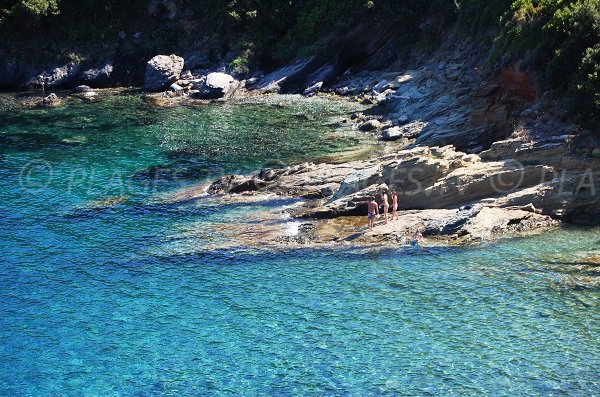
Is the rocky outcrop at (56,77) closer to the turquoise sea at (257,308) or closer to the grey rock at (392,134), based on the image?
the turquoise sea at (257,308)

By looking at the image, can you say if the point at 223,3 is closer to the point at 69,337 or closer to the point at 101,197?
the point at 101,197

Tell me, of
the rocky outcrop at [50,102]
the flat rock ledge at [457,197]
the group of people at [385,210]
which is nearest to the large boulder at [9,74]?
the rocky outcrop at [50,102]

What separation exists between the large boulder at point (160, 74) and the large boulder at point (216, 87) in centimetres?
494

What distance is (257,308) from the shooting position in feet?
102

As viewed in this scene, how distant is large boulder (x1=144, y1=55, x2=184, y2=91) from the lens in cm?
8000

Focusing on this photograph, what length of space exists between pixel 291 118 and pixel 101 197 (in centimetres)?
2361

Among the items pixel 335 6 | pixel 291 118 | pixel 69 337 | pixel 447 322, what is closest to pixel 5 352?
pixel 69 337

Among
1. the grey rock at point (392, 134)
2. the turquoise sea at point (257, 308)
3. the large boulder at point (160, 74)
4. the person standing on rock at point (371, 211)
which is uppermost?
the large boulder at point (160, 74)

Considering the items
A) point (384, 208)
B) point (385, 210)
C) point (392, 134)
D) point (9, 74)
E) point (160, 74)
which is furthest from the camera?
point (9, 74)

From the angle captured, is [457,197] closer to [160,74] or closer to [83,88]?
[160,74]

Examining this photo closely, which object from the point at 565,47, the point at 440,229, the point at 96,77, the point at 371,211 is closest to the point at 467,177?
the point at 440,229

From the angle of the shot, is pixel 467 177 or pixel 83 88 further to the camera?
pixel 83 88

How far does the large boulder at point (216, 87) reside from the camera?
250ft

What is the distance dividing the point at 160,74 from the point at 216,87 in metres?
7.94
